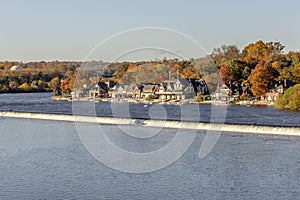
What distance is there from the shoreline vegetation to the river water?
12998mm

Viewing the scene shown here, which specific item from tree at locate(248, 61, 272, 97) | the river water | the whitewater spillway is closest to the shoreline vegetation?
tree at locate(248, 61, 272, 97)

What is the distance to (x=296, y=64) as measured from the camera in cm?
3603

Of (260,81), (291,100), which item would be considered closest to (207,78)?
(260,81)

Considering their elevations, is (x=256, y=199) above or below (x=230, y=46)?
below

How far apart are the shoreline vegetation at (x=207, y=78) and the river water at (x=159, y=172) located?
12998 mm

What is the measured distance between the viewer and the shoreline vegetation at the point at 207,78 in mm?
33844

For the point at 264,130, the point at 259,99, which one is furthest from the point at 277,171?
the point at 259,99

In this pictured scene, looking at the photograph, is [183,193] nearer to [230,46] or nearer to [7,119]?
[7,119]

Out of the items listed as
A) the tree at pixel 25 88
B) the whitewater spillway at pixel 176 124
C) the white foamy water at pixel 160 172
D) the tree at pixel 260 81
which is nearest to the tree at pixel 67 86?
A: the tree at pixel 25 88

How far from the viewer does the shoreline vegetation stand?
3384 centimetres

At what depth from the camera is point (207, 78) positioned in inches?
1585

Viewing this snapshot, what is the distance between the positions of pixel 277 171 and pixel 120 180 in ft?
10.6

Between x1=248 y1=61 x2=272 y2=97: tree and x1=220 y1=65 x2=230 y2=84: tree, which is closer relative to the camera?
x1=248 y1=61 x2=272 y2=97: tree

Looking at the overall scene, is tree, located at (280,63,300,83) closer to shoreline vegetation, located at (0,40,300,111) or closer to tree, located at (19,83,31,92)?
shoreline vegetation, located at (0,40,300,111)
